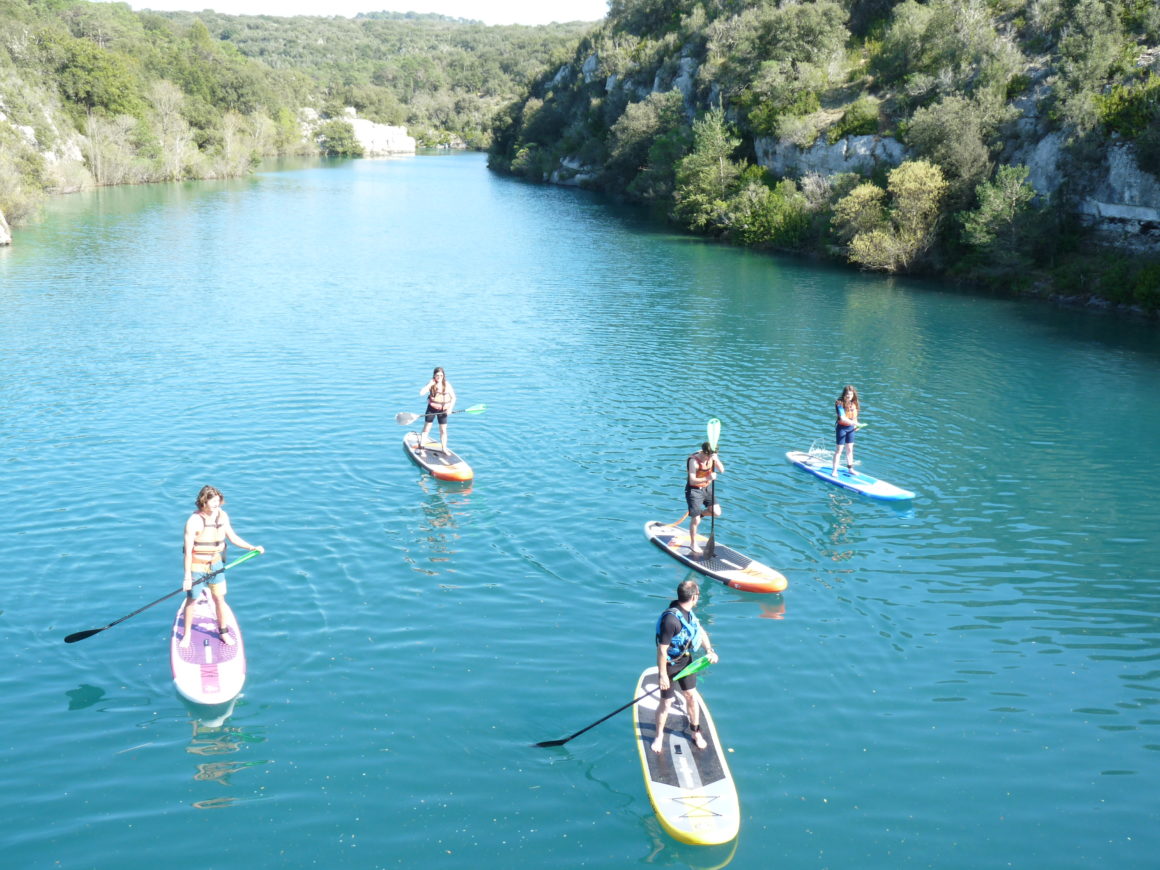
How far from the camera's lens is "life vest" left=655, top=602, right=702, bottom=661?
1149 cm

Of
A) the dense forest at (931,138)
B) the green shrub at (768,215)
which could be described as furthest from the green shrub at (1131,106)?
the green shrub at (768,215)

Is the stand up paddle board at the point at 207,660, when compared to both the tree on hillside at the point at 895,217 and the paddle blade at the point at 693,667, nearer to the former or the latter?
the paddle blade at the point at 693,667

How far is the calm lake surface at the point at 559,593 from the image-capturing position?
37.4 ft

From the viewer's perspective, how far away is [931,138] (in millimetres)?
50844

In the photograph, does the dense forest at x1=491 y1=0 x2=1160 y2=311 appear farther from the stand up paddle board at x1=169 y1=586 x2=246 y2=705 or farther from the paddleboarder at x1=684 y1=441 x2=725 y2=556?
the stand up paddle board at x1=169 y1=586 x2=246 y2=705

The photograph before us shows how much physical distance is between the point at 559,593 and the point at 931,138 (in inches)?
1714

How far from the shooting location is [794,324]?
41000mm

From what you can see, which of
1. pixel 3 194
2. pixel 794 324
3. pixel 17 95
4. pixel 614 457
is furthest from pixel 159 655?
pixel 17 95

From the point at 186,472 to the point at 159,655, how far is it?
335 inches

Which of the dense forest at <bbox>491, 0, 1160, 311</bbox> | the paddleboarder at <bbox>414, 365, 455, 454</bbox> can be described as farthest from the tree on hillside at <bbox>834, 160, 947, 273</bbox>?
the paddleboarder at <bbox>414, 365, 455, 454</bbox>

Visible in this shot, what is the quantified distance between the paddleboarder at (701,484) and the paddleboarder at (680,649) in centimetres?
605

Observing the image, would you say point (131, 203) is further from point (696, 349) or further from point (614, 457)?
point (614, 457)

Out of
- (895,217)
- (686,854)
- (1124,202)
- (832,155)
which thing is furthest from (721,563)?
(832,155)

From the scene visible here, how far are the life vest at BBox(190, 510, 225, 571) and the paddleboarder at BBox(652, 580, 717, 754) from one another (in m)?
6.84
